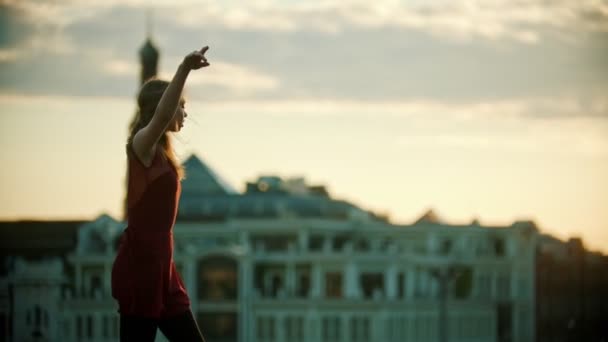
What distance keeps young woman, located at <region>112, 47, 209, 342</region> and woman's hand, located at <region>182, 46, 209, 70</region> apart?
0.89 feet

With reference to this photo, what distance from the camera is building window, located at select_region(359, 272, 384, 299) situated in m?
126

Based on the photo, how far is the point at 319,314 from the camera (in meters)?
123

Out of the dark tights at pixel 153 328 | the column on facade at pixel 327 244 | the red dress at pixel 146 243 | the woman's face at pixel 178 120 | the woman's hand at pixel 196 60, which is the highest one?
the woman's hand at pixel 196 60

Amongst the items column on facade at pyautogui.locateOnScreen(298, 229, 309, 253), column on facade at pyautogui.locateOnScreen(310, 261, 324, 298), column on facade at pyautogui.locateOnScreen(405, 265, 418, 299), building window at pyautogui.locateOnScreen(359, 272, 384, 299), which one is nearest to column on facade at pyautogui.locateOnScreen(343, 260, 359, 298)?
building window at pyautogui.locateOnScreen(359, 272, 384, 299)

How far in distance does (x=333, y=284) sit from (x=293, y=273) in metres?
2.59

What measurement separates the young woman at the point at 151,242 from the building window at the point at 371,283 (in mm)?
116042

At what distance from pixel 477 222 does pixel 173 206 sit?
12990 centimetres

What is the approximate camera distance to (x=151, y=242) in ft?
31.9

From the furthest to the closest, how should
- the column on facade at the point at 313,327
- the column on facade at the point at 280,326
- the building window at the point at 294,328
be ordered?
the column on facade at the point at 280,326 → the building window at the point at 294,328 → the column on facade at the point at 313,327

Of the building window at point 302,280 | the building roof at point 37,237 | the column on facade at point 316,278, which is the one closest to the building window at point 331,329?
the column on facade at point 316,278

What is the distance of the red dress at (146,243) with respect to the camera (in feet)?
31.9

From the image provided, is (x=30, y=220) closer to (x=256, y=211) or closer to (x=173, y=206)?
(x=256, y=211)

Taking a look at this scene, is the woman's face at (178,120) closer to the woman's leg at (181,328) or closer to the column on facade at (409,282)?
the woman's leg at (181,328)

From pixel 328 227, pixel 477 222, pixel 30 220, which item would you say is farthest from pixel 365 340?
pixel 30 220
